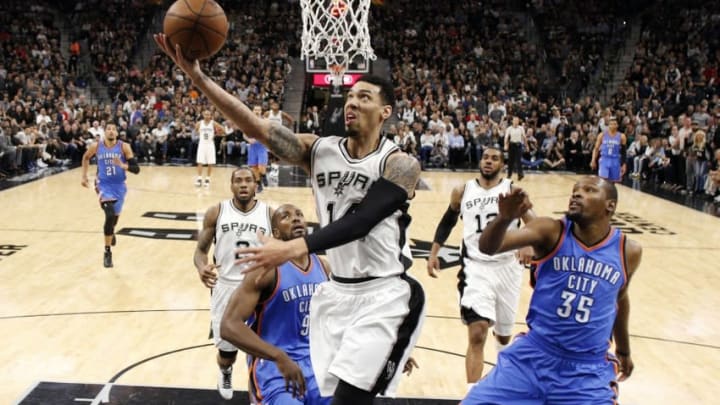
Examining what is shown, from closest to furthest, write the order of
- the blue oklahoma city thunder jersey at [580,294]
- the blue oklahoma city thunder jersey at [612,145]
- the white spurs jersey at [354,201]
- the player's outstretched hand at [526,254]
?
the white spurs jersey at [354,201], the blue oklahoma city thunder jersey at [580,294], the player's outstretched hand at [526,254], the blue oklahoma city thunder jersey at [612,145]

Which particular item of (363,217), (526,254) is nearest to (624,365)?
(526,254)

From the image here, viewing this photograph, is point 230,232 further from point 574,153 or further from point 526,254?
point 574,153

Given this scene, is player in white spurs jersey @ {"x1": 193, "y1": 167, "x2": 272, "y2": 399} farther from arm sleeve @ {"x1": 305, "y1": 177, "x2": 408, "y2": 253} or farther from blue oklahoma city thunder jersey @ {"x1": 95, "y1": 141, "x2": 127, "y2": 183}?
blue oklahoma city thunder jersey @ {"x1": 95, "y1": 141, "x2": 127, "y2": 183}

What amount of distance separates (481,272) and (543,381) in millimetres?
2035

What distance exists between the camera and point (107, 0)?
27.7 metres

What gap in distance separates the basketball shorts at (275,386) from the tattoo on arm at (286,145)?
44.0 inches

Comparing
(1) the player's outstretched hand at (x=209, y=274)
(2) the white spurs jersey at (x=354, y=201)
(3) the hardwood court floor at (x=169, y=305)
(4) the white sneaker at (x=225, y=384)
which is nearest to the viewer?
(2) the white spurs jersey at (x=354, y=201)

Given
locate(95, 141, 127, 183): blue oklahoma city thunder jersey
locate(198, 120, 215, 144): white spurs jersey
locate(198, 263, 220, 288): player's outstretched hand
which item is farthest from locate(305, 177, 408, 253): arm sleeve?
locate(198, 120, 215, 144): white spurs jersey

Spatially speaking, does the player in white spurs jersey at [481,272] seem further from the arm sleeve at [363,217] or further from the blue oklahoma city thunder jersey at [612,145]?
the blue oklahoma city thunder jersey at [612,145]

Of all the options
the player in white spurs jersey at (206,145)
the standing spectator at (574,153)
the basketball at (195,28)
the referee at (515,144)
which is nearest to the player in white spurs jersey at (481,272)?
the basketball at (195,28)

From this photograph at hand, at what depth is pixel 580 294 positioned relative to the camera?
12.4ft

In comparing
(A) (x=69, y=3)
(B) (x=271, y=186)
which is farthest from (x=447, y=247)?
(A) (x=69, y=3)

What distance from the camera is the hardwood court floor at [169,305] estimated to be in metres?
5.79

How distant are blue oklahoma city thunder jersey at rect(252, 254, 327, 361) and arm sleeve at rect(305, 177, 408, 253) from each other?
971 millimetres
